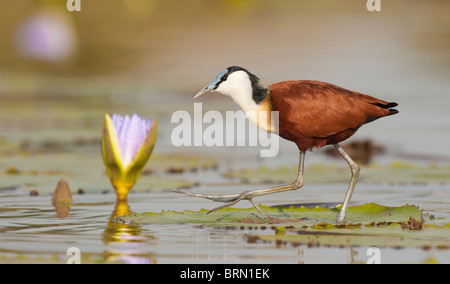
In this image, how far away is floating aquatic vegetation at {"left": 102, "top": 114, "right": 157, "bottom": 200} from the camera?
10.1m

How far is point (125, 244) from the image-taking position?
24.4ft

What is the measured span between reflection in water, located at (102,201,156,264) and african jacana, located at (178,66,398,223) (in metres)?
0.90

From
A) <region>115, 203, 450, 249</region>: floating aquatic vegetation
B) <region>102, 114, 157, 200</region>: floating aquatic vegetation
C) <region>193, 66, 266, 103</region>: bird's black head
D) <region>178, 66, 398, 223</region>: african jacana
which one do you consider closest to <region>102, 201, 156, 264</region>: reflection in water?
<region>115, 203, 450, 249</region>: floating aquatic vegetation

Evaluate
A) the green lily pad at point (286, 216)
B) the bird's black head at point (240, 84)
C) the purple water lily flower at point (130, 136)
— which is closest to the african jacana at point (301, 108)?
the bird's black head at point (240, 84)

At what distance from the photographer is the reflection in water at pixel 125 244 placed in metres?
6.80

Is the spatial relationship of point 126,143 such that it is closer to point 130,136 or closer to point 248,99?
point 130,136

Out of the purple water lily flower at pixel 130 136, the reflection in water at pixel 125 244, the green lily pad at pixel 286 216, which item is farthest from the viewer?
the purple water lily flower at pixel 130 136

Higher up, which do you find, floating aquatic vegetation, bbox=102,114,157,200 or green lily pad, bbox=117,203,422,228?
floating aquatic vegetation, bbox=102,114,157,200

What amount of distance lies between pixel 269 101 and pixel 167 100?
14353 millimetres

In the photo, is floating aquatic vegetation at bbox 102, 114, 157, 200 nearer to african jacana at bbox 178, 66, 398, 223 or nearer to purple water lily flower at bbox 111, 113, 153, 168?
purple water lily flower at bbox 111, 113, 153, 168

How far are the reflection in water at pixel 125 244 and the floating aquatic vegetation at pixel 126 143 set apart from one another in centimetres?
127

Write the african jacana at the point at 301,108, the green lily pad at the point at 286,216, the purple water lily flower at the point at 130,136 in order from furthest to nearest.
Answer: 1. the purple water lily flower at the point at 130,136
2. the african jacana at the point at 301,108
3. the green lily pad at the point at 286,216

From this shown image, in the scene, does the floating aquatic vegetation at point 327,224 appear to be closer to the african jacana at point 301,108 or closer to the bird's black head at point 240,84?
the african jacana at point 301,108

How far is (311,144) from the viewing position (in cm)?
869
